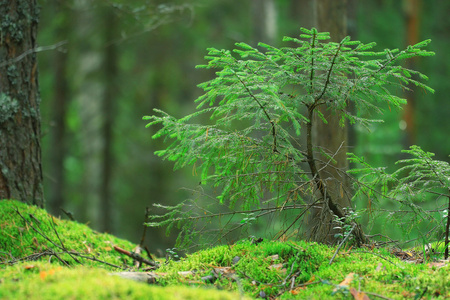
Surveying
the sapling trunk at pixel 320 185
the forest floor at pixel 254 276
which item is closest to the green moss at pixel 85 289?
the forest floor at pixel 254 276

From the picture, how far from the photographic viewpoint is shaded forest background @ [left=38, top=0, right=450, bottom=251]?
11.8 meters

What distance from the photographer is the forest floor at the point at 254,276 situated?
7.50 feet

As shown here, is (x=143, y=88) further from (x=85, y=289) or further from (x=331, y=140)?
(x=85, y=289)

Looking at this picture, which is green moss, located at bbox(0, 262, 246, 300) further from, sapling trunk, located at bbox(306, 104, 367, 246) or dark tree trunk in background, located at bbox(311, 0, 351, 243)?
dark tree trunk in background, located at bbox(311, 0, 351, 243)

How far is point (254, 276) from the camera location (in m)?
3.19

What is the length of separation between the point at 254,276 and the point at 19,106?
3.49 m

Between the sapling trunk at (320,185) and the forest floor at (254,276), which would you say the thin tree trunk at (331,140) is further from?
the forest floor at (254,276)

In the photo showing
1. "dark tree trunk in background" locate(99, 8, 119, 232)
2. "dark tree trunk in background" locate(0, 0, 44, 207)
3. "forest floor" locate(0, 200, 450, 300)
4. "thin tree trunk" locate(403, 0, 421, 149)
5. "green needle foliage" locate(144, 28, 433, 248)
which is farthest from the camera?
"thin tree trunk" locate(403, 0, 421, 149)

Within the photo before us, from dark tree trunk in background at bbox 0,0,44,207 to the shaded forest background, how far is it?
5.53 m

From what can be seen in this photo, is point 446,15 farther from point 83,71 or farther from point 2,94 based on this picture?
Answer: point 2,94

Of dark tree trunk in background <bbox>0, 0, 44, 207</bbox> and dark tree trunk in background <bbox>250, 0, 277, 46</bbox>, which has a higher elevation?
dark tree trunk in background <bbox>250, 0, 277, 46</bbox>

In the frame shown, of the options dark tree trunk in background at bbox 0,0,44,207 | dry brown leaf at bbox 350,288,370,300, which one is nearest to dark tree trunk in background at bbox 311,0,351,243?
dry brown leaf at bbox 350,288,370,300

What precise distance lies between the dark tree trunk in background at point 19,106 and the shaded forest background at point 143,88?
553 centimetres

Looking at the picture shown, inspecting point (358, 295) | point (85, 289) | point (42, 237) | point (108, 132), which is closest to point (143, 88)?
point (108, 132)
